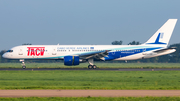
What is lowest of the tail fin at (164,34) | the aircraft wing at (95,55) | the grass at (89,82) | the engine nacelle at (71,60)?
the grass at (89,82)

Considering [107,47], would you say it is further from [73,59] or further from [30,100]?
[30,100]

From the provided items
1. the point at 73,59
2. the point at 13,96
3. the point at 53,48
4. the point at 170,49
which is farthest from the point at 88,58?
the point at 13,96

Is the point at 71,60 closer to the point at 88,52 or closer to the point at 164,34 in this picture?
the point at 88,52

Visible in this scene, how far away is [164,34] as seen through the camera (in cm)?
5231

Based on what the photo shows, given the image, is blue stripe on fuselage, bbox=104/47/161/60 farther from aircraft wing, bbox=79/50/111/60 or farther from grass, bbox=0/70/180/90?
grass, bbox=0/70/180/90

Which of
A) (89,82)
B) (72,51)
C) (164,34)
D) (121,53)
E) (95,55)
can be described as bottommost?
(89,82)

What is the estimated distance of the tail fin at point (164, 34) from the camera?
5194cm

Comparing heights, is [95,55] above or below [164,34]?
below

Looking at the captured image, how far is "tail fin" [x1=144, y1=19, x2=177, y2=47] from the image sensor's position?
2045 inches

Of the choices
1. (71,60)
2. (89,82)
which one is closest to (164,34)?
(71,60)

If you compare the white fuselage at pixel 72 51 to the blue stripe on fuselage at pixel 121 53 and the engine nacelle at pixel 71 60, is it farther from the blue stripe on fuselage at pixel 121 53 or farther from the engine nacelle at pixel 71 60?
the engine nacelle at pixel 71 60

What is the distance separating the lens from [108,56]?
4944 cm

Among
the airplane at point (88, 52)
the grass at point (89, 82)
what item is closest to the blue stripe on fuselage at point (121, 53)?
the airplane at point (88, 52)

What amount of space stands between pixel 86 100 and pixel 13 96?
4.36 metres
